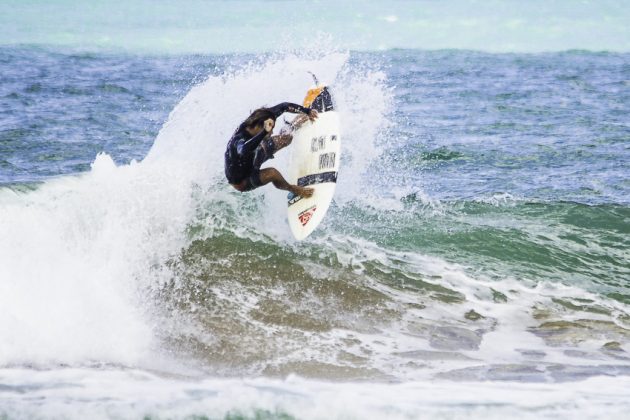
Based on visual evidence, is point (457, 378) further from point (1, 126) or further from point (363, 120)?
point (1, 126)

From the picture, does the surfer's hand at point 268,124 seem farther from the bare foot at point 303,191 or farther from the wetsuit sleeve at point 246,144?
the bare foot at point 303,191

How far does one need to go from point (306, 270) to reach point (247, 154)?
1.52 metres

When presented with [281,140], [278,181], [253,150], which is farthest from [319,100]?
[253,150]

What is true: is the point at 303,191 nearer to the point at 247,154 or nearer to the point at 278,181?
the point at 278,181

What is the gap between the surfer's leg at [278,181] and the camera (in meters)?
8.53

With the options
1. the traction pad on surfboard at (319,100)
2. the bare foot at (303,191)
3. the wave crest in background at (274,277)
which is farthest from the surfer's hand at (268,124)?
the wave crest in background at (274,277)

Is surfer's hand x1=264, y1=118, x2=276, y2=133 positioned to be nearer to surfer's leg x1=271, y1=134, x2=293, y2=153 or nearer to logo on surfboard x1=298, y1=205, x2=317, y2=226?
surfer's leg x1=271, y1=134, x2=293, y2=153

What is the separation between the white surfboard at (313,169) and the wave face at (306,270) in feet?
1.83

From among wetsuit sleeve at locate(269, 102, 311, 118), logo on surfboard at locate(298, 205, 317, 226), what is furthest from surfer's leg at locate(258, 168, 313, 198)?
wetsuit sleeve at locate(269, 102, 311, 118)

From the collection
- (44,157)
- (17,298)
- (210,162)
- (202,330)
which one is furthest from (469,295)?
(44,157)

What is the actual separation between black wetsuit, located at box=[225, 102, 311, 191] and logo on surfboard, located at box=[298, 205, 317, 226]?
0.74 m

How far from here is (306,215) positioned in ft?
29.7

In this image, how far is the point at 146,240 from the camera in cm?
898

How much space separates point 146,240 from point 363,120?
390cm
